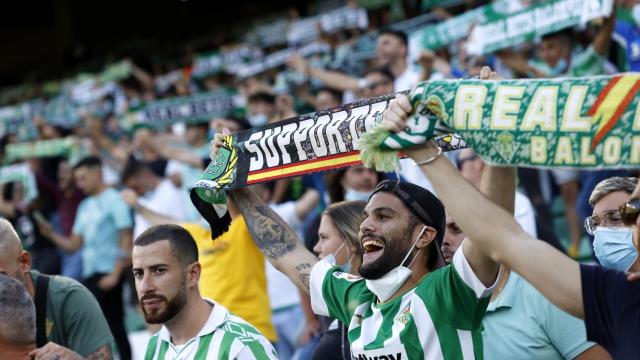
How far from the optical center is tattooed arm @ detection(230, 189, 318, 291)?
4762 millimetres

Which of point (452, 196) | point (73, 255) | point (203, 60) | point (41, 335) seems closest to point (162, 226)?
point (41, 335)

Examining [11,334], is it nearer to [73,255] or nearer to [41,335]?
[41,335]

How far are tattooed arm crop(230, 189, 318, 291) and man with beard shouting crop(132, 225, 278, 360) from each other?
0.34m

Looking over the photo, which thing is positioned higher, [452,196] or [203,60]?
[203,60]

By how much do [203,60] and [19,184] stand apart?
420cm

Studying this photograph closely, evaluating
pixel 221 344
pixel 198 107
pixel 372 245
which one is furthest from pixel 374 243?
pixel 198 107

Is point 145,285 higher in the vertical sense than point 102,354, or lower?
higher

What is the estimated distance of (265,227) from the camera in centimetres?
498

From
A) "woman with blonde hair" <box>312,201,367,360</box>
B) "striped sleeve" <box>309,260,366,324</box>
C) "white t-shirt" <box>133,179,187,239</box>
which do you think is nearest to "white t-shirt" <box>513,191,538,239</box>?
"woman with blonde hair" <box>312,201,367,360</box>

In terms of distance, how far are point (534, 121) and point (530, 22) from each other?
4775 mm

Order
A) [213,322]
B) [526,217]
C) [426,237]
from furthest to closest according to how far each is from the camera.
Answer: [526,217] < [213,322] < [426,237]

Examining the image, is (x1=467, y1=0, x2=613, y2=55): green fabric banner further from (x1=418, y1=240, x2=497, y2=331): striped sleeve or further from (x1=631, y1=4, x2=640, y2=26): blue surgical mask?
(x1=418, y1=240, x2=497, y2=331): striped sleeve

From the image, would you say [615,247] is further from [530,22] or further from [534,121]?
[530,22]

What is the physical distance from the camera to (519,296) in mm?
4535
